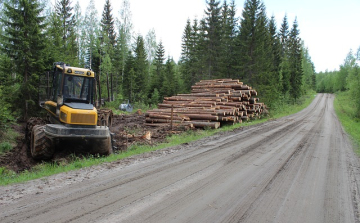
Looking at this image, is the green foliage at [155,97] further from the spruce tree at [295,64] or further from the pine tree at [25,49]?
the spruce tree at [295,64]

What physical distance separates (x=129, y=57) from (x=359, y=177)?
114ft

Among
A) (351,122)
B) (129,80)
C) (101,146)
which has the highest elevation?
(129,80)

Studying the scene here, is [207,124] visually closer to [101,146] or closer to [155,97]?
[101,146]

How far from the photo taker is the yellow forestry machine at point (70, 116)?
771 centimetres

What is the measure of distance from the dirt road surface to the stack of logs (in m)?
6.71

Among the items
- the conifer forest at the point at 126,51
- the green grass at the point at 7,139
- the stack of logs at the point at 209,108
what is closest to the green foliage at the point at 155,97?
the conifer forest at the point at 126,51

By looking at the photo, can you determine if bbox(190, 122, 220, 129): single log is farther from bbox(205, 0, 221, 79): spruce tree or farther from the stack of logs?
bbox(205, 0, 221, 79): spruce tree

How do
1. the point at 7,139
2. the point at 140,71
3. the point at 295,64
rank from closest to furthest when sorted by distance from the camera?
the point at 7,139
the point at 140,71
the point at 295,64

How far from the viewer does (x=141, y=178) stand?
215 inches

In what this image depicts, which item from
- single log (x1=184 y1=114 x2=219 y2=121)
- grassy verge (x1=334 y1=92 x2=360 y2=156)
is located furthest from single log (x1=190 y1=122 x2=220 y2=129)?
grassy verge (x1=334 y1=92 x2=360 y2=156)

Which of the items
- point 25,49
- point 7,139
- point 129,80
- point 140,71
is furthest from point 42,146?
→ point 140,71

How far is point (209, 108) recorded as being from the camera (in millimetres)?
15719

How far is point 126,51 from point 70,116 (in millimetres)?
34624

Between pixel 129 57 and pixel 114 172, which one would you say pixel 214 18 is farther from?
pixel 114 172
